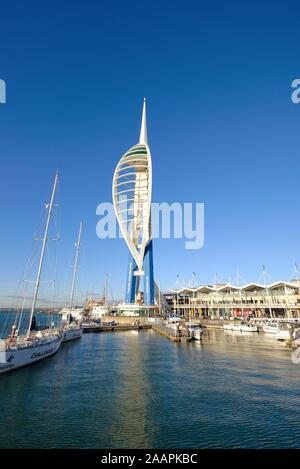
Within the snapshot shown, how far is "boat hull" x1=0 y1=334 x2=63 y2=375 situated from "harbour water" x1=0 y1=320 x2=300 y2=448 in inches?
28.2

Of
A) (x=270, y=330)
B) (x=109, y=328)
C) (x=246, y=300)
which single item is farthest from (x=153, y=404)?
(x=246, y=300)

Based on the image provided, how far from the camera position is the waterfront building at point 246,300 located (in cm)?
7112

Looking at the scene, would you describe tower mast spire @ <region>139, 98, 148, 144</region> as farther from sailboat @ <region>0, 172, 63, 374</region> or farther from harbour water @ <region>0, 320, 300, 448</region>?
harbour water @ <region>0, 320, 300, 448</region>

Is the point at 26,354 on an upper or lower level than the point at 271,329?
lower

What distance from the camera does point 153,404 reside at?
1427cm

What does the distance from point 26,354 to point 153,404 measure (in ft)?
43.4

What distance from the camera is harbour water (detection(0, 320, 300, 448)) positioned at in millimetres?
10625

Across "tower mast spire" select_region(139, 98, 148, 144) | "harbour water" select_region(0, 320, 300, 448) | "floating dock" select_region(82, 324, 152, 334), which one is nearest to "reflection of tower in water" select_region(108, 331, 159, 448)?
"harbour water" select_region(0, 320, 300, 448)

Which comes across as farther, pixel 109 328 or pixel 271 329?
pixel 109 328

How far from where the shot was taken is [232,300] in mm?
81438

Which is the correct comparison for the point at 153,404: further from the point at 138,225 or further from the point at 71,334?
the point at 138,225

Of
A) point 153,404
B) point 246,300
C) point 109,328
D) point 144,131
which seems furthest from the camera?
point 144,131
